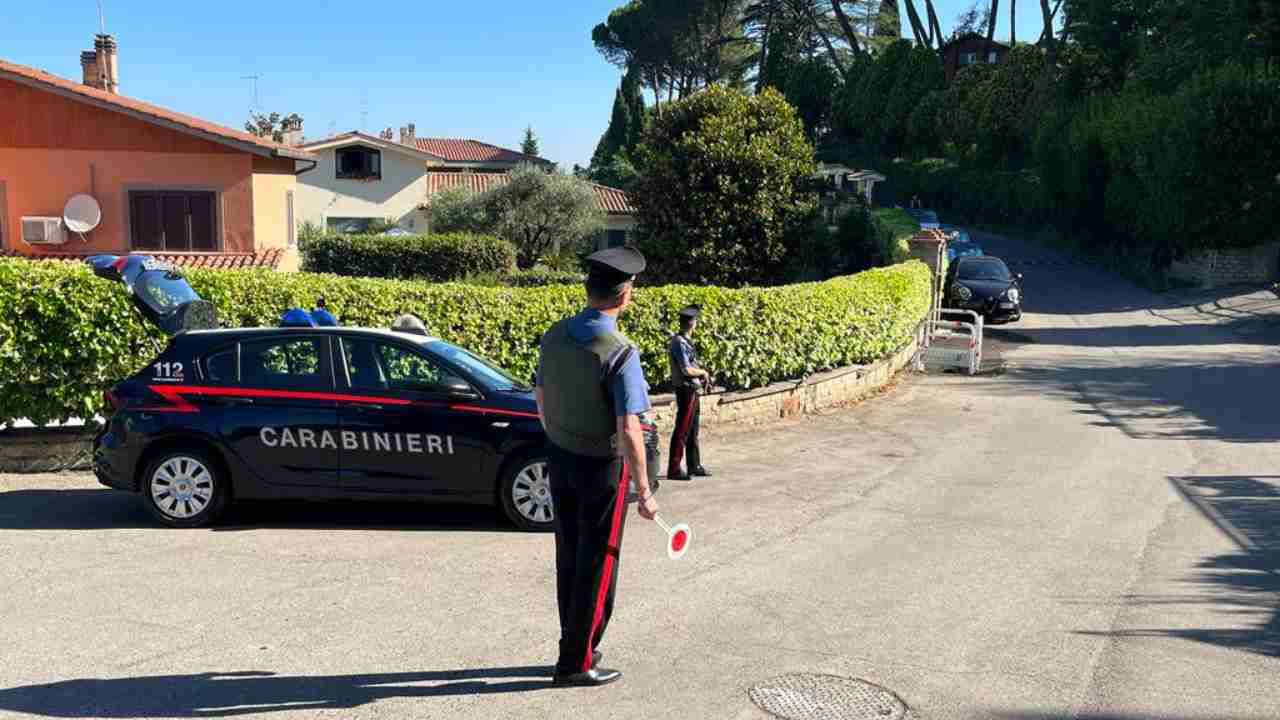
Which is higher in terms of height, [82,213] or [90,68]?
[90,68]

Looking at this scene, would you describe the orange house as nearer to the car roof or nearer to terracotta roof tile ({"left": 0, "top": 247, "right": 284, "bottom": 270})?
terracotta roof tile ({"left": 0, "top": 247, "right": 284, "bottom": 270})

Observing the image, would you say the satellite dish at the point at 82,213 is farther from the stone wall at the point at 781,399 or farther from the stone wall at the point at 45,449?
the stone wall at the point at 781,399

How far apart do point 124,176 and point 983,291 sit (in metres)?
18.8

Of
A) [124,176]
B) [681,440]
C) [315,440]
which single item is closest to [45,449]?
[315,440]

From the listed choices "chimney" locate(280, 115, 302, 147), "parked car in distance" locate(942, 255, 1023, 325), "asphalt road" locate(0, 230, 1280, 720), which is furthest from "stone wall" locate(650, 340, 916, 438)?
"chimney" locate(280, 115, 302, 147)

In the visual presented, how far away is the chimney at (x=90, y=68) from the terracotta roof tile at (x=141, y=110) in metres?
7.02

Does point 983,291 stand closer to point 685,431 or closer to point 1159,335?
point 1159,335

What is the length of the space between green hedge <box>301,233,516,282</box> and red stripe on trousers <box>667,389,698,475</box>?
2944 cm

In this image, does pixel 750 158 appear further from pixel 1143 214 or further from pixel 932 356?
pixel 1143 214

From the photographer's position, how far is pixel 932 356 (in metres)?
19.1

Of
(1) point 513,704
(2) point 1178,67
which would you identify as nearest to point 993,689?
(1) point 513,704

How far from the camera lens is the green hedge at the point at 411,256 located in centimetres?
3916

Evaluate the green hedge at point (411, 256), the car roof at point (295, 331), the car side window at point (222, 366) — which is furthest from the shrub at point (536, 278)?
the car side window at point (222, 366)

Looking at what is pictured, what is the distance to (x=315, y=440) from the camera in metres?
8.23
